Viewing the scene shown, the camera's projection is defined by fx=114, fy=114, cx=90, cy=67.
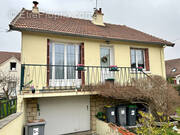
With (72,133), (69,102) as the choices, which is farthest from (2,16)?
(72,133)

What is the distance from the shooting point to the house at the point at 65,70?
210 inches

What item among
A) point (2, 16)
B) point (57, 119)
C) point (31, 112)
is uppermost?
point (2, 16)

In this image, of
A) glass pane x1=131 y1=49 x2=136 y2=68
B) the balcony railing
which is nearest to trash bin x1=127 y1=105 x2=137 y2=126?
the balcony railing

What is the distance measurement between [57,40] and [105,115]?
4737 mm

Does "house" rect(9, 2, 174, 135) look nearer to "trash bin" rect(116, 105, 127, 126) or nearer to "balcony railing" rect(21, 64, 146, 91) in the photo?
"balcony railing" rect(21, 64, 146, 91)

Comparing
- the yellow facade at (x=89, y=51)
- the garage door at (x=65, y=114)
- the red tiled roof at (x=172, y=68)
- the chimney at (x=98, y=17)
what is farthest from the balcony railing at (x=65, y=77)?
the red tiled roof at (x=172, y=68)

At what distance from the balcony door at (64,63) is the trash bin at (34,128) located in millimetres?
2008

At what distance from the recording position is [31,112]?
17.2 feet

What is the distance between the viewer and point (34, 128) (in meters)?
4.27

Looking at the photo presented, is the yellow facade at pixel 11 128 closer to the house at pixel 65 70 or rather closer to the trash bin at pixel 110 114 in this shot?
the house at pixel 65 70

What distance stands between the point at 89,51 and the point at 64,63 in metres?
1.58

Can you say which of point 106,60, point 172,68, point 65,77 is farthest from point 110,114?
point 172,68

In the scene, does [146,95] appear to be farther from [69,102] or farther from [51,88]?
[51,88]

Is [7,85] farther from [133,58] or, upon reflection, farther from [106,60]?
[133,58]
